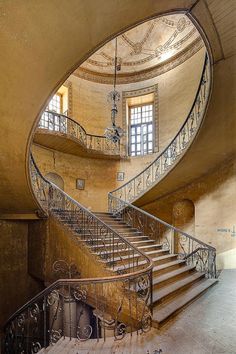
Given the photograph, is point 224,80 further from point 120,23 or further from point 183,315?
point 183,315

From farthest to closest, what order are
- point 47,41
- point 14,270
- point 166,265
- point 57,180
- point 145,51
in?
point 145,51
point 57,180
point 14,270
point 166,265
point 47,41

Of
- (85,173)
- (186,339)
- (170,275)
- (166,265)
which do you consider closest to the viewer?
(186,339)

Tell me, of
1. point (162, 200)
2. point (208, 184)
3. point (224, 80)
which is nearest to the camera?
point (224, 80)

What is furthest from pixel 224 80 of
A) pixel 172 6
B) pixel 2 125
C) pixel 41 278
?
pixel 41 278

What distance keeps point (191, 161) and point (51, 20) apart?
6.30m

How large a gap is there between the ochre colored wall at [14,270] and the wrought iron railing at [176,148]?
4258mm

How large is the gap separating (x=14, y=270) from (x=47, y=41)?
7197 millimetres

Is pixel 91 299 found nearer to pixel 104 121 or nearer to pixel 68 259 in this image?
pixel 68 259

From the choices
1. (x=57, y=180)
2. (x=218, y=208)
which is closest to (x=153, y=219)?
(x=218, y=208)

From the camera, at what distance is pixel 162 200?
10141 mm

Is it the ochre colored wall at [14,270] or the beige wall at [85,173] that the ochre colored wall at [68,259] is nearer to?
the ochre colored wall at [14,270]

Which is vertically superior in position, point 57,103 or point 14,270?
point 57,103

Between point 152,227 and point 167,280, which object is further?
point 152,227

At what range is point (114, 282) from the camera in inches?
194
